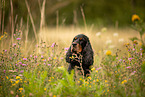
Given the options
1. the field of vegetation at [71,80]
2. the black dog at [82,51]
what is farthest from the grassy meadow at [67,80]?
the black dog at [82,51]

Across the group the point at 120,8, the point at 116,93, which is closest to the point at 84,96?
the point at 116,93

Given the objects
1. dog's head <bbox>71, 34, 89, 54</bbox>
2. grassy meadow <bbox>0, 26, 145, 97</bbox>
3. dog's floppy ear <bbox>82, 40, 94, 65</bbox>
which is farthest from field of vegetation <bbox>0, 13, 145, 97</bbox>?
dog's head <bbox>71, 34, 89, 54</bbox>

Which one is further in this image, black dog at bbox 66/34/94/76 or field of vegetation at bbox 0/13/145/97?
black dog at bbox 66/34/94/76

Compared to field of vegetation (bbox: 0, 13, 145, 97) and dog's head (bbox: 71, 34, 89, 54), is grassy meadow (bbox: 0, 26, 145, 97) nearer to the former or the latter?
field of vegetation (bbox: 0, 13, 145, 97)

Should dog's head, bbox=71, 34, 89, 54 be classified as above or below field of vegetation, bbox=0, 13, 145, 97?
above

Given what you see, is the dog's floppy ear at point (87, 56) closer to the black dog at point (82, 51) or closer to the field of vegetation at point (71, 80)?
the black dog at point (82, 51)

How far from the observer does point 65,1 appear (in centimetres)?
1445

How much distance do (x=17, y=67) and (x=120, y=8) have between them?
14.0 meters

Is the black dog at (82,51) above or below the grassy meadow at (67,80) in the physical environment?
above

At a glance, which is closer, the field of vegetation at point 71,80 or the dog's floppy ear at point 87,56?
the field of vegetation at point 71,80

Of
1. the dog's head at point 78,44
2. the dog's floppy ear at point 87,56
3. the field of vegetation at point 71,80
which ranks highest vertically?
the dog's head at point 78,44

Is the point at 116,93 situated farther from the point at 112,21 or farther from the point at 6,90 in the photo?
the point at 112,21

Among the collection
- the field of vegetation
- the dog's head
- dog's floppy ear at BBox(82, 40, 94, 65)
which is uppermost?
the dog's head

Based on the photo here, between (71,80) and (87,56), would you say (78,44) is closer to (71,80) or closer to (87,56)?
(87,56)
